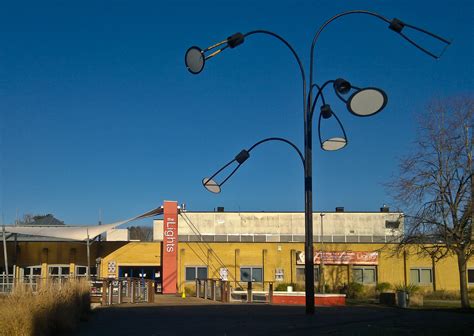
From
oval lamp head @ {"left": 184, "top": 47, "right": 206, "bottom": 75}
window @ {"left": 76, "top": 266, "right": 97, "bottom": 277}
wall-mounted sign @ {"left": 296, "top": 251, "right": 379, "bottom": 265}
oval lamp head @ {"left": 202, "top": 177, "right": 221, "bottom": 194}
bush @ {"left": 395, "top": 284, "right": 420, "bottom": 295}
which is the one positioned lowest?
bush @ {"left": 395, "top": 284, "right": 420, "bottom": 295}

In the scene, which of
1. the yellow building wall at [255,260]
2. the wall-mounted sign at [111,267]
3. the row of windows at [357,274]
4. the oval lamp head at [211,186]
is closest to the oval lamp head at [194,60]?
the oval lamp head at [211,186]

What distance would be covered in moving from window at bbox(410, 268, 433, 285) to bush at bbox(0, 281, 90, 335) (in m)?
38.4

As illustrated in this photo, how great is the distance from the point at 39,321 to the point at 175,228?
38.4 metres

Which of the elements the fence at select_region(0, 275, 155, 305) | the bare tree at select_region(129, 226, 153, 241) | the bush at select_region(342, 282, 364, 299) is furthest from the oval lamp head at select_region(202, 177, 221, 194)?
the bare tree at select_region(129, 226, 153, 241)

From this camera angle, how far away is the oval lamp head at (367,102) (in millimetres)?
11195

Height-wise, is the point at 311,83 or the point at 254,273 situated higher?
the point at 311,83

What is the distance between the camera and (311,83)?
1420cm

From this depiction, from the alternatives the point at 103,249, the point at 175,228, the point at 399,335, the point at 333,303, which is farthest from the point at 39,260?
the point at 399,335

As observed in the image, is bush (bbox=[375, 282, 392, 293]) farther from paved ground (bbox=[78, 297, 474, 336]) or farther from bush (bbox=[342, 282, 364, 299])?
paved ground (bbox=[78, 297, 474, 336])

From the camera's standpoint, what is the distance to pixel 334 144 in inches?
553

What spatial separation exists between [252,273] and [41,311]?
3971 centimetres

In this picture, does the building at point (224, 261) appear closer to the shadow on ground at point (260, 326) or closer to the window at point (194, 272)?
the window at point (194, 272)

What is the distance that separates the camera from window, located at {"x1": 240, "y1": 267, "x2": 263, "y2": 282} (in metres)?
51.4

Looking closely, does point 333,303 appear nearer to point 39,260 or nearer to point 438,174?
point 438,174
